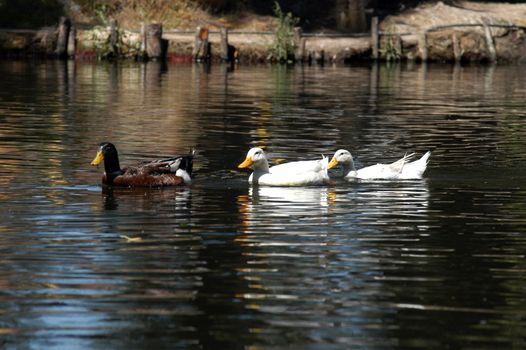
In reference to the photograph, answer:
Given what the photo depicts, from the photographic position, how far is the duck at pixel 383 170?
60.7 ft

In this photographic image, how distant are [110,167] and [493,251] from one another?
20.7 ft

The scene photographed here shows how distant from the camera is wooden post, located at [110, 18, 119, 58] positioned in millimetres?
50572

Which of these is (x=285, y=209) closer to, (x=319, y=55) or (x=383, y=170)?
(x=383, y=170)

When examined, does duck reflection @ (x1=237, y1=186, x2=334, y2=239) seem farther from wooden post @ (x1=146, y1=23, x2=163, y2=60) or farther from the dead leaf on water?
wooden post @ (x1=146, y1=23, x2=163, y2=60)

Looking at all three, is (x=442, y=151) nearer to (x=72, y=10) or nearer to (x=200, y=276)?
(x=200, y=276)

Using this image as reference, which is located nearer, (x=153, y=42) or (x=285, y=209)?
(x=285, y=209)

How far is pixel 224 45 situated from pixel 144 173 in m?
33.8

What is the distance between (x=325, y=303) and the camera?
10.5m

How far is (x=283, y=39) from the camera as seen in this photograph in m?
51.4

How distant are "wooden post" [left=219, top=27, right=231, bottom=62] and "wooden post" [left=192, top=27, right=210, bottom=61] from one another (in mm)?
570

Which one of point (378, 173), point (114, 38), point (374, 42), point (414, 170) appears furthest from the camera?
point (374, 42)

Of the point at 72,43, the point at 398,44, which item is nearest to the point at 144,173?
the point at 72,43

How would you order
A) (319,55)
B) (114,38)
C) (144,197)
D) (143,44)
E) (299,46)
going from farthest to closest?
(319,55) < (299,46) < (143,44) < (114,38) < (144,197)

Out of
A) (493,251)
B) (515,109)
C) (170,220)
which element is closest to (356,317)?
(493,251)
